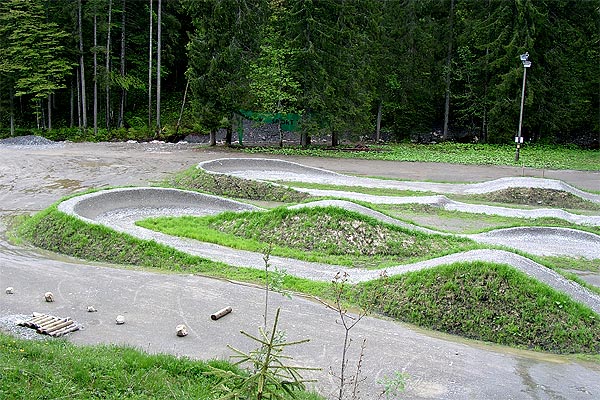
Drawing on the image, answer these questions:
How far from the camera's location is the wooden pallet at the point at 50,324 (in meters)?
Result: 8.49

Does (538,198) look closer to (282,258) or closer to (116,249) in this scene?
(282,258)

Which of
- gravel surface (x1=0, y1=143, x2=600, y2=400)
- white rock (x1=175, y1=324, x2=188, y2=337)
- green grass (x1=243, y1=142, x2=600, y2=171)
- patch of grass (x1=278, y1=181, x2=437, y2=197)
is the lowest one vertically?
gravel surface (x1=0, y1=143, x2=600, y2=400)

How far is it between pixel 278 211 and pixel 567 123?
105 feet

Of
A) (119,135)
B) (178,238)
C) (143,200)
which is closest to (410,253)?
(178,238)

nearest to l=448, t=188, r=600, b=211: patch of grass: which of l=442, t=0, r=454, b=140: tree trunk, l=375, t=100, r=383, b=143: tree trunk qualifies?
l=375, t=100, r=383, b=143: tree trunk

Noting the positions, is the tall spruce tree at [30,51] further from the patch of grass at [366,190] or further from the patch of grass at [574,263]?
the patch of grass at [574,263]

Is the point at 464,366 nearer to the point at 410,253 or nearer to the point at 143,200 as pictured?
the point at 410,253

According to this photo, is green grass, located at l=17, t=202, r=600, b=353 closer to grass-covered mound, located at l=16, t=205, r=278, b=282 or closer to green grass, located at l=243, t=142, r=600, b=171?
grass-covered mound, located at l=16, t=205, r=278, b=282

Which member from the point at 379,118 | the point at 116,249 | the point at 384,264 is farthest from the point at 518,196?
the point at 379,118

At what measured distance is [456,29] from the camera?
44062mm

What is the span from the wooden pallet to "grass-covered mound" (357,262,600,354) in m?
5.12

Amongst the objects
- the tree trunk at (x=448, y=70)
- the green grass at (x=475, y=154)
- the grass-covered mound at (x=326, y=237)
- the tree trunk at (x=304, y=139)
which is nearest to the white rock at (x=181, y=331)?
the grass-covered mound at (x=326, y=237)

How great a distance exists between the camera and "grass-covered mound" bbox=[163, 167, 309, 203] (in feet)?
69.2

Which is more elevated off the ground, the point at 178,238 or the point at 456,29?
the point at 456,29
